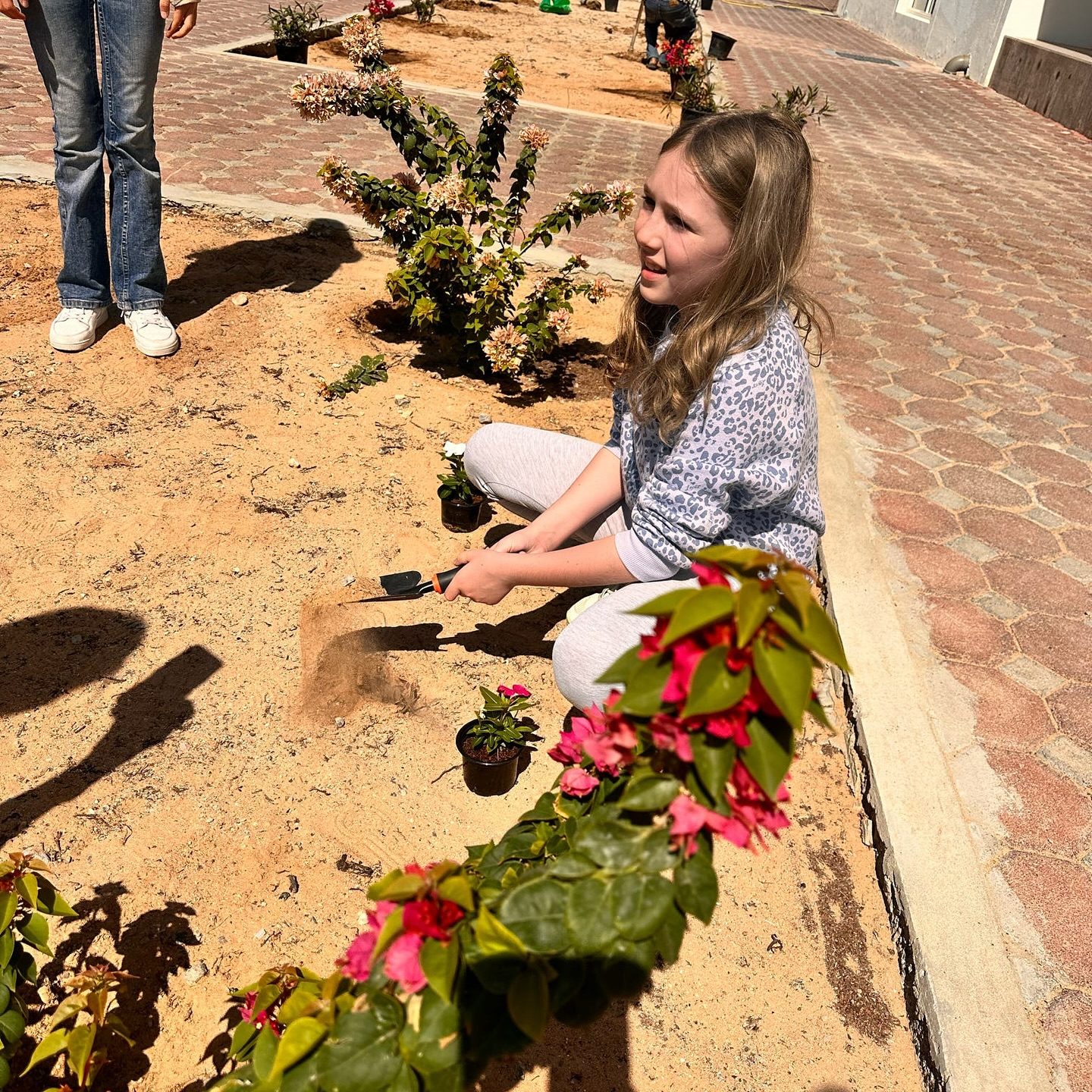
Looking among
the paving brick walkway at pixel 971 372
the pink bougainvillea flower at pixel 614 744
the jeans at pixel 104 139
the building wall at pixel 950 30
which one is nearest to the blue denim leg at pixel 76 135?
the jeans at pixel 104 139

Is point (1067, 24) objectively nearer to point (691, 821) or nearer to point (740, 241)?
point (740, 241)

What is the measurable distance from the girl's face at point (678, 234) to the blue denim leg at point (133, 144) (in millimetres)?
2518

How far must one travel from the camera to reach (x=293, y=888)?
2.02 metres

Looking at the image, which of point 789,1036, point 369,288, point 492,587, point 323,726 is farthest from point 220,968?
point 369,288

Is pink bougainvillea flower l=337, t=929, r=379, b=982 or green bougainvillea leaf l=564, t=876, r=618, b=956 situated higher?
green bougainvillea leaf l=564, t=876, r=618, b=956

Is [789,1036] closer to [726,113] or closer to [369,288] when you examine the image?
[726,113]

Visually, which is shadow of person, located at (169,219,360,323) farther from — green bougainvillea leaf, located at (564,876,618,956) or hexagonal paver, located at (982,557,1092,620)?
green bougainvillea leaf, located at (564,876,618,956)

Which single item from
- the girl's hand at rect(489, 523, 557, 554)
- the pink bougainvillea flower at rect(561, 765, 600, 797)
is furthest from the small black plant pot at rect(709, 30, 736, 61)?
the pink bougainvillea flower at rect(561, 765, 600, 797)

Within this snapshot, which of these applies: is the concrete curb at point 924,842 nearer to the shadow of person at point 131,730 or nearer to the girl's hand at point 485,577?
the girl's hand at point 485,577

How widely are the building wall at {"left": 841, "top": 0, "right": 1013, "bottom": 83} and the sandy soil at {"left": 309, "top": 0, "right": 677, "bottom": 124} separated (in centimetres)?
659

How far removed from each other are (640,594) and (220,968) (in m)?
1.21

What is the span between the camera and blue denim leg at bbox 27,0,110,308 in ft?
11.1

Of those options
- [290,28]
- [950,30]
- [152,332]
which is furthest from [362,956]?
[950,30]

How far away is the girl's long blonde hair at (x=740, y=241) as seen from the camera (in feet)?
6.18
